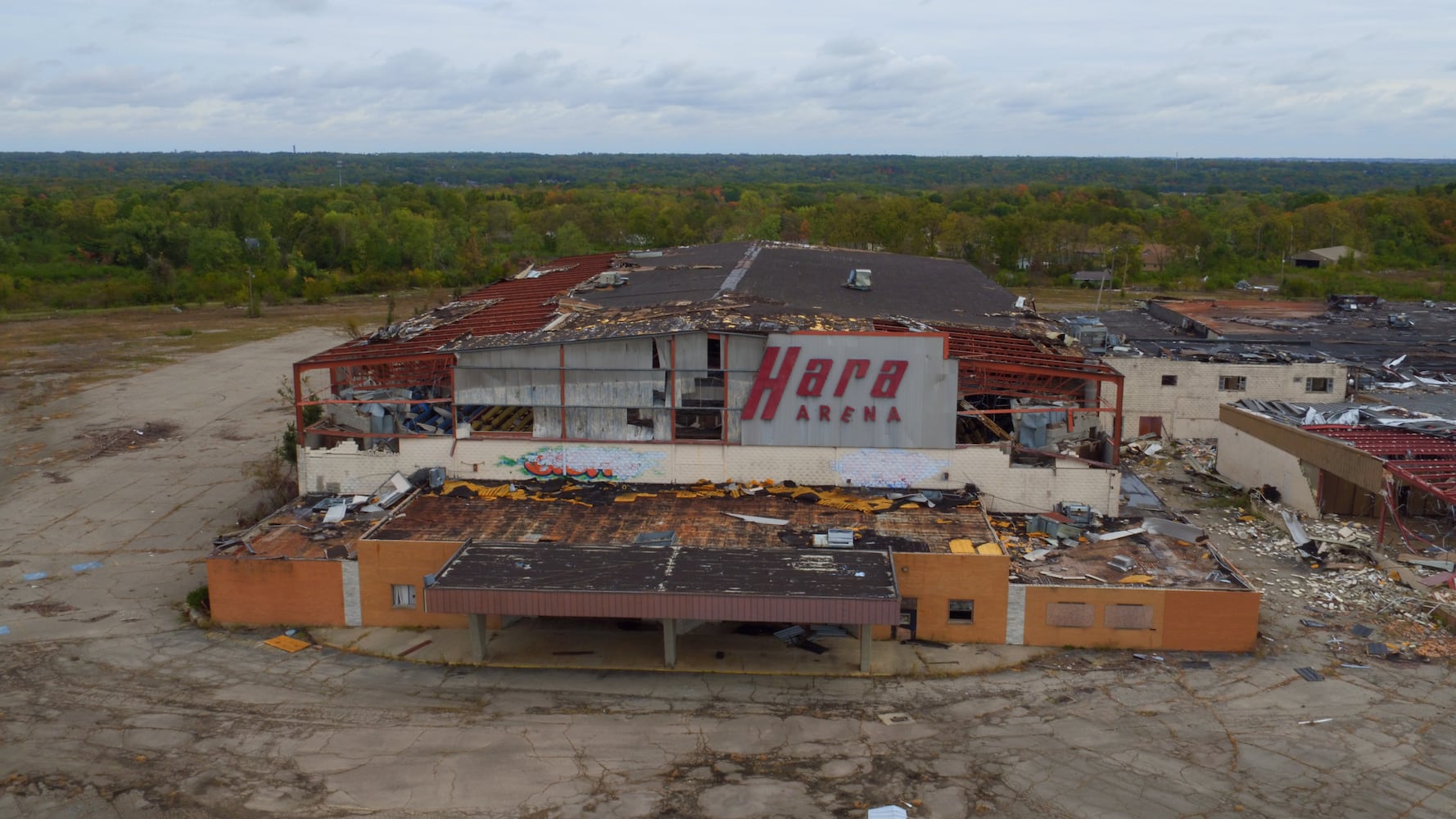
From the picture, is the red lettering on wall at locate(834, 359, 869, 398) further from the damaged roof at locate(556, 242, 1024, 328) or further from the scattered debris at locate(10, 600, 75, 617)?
the scattered debris at locate(10, 600, 75, 617)

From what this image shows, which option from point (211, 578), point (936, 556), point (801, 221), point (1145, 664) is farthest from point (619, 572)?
point (801, 221)

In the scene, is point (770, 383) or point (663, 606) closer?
point (663, 606)

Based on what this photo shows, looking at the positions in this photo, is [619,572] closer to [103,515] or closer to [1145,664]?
[1145,664]

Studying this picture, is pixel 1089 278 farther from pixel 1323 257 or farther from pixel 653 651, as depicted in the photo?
pixel 653 651

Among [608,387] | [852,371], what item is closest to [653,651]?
[608,387]

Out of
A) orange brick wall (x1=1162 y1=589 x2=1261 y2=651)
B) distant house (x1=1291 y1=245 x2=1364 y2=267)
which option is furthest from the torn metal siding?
distant house (x1=1291 y1=245 x2=1364 y2=267)

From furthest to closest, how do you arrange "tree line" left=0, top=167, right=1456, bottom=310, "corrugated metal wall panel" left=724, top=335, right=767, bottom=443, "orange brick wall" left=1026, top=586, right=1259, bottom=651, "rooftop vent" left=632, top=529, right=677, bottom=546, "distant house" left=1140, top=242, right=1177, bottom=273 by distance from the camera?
"distant house" left=1140, top=242, right=1177, bottom=273 → "tree line" left=0, top=167, right=1456, bottom=310 → "corrugated metal wall panel" left=724, top=335, right=767, bottom=443 → "rooftop vent" left=632, top=529, right=677, bottom=546 → "orange brick wall" left=1026, top=586, right=1259, bottom=651

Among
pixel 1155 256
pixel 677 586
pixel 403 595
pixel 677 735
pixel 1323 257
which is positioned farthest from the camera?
pixel 1155 256
